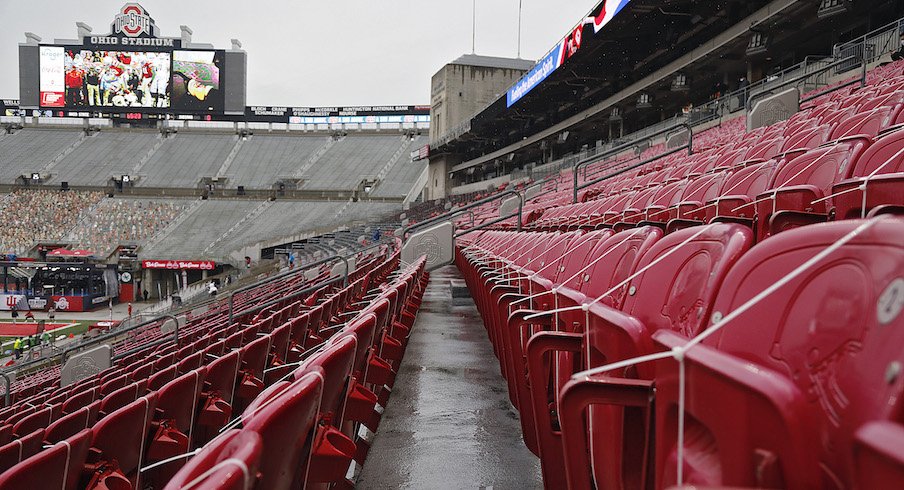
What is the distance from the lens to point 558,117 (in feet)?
83.0

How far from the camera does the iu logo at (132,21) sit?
129 feet

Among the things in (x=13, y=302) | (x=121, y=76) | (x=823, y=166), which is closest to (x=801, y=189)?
(x=823, y=166)

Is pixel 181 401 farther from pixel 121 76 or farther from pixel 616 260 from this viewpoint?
pixel 121 76

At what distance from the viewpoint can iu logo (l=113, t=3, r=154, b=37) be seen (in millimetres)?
39375

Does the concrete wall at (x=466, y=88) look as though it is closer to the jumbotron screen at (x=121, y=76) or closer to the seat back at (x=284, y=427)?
the jumbotron screen at (x=121, y=76)

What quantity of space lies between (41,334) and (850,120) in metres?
19.2

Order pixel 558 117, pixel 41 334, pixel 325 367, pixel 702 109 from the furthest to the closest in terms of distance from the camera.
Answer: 1. pixel 558 117
2. pixel 41 334
3. pixel 702 109
4. pixel 325 367

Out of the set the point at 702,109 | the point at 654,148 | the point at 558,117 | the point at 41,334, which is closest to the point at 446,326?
the point at 654,148

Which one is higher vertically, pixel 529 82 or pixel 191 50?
pixel 191 50

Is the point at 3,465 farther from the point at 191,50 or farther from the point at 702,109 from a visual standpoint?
the point at 191,50

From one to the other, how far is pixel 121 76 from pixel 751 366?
1648 inches

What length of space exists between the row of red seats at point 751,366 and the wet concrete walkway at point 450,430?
17.1 inches

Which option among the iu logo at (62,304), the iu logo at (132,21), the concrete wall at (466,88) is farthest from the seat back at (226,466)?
the iu logo at (132,21)

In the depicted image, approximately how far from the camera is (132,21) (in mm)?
39688
